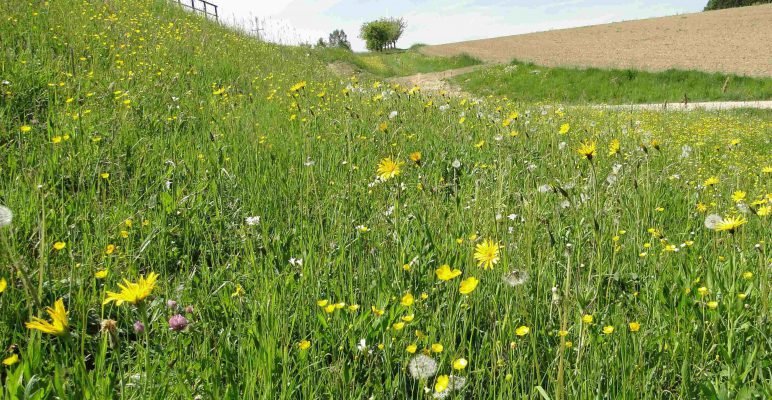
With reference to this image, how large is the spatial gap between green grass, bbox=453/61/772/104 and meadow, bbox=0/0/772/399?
1397 centimetres

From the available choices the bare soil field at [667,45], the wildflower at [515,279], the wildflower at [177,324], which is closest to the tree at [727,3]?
the bare soil field at [667,45]

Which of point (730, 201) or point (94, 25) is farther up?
point (94, 25)

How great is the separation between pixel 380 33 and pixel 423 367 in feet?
231

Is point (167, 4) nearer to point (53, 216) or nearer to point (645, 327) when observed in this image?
point (53, 216)

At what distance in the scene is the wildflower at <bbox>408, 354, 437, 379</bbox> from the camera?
1.27 metres

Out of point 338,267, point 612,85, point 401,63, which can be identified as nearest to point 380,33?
point 401,63

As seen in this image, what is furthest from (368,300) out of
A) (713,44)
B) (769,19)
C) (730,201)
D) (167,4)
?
(769,19)

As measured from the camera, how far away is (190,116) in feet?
13.0

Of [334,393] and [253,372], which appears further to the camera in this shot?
[334,393]

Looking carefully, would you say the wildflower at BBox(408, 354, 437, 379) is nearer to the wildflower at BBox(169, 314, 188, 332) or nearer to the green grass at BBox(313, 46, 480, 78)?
the wildflower at BBox(169, 314, 188, 332)

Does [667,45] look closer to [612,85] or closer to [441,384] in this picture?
[612,85]

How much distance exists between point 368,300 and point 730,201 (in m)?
2.42

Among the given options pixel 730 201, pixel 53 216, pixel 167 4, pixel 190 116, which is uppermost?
pixel 167 4

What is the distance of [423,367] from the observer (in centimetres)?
130
